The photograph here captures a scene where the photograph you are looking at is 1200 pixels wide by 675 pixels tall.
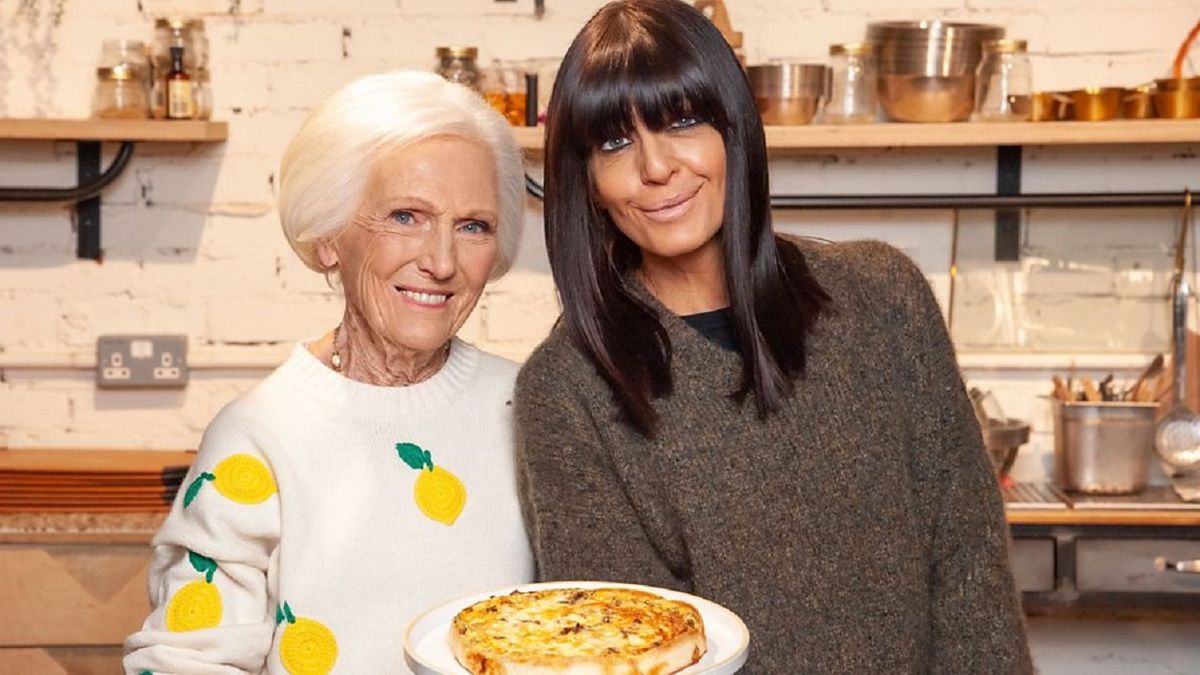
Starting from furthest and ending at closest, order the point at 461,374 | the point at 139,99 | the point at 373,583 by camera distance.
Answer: the point at 139,99
the point at 461,374
the point at 373,583

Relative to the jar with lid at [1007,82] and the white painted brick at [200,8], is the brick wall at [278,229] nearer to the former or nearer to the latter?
the white painted brick at [200,8]

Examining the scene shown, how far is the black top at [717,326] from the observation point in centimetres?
174

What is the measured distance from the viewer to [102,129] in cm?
324

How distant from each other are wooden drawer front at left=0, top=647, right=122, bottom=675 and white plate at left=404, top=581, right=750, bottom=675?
187cm

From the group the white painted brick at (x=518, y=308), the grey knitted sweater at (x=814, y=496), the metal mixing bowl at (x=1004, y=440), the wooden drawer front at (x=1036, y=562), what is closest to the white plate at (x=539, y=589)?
the grey knitted sweater at (x=814, y=496)

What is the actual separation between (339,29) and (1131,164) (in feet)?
5.79

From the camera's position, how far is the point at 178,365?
11.4 feet

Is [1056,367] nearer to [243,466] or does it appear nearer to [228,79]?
[228,79]

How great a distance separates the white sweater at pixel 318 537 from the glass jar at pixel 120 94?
177 centimetres

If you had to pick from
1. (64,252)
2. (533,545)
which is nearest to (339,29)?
(64,252)

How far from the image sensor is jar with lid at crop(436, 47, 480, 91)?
3.18 m

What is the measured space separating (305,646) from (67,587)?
5.15 feet

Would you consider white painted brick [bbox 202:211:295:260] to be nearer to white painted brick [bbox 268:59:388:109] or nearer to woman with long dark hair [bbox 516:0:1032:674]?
white painted brick [bbox 268:59:388:109]

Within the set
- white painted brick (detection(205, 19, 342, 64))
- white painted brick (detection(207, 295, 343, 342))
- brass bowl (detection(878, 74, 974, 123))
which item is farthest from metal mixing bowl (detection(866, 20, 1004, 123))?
white painted brick (detection(207, 295, 343, 342))
